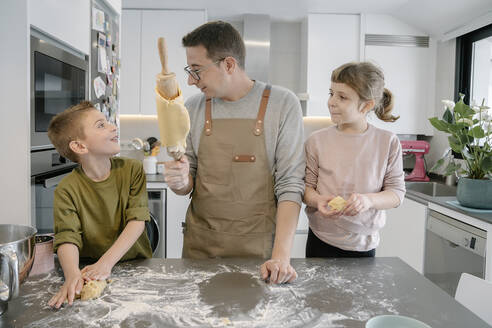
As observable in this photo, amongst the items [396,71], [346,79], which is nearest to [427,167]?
[396,71]

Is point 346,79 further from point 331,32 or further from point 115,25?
point 331,32

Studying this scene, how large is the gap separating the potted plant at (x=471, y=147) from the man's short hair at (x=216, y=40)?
1.09 metres

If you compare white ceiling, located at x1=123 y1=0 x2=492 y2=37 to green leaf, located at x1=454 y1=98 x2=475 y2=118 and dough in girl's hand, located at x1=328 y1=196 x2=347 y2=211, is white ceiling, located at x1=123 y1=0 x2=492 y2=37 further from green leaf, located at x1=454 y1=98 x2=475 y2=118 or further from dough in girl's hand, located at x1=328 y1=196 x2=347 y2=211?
dough in girl's hand, located at x1=328 y1=196 x2=347 y2=211

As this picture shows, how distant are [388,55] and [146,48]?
2.00 m

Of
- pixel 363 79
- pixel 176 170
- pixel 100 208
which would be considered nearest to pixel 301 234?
pixel 363 79

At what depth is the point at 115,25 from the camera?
8.11ft

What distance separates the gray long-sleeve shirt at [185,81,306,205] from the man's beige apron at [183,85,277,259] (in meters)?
0.02

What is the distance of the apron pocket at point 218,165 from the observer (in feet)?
4.50

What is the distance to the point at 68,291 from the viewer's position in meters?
0.94

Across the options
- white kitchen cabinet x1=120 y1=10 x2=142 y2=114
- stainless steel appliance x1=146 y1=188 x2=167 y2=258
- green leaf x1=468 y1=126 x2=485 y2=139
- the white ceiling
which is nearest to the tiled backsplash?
white kitchen cabinet x1=120 y1=10 x2=142 y2=114

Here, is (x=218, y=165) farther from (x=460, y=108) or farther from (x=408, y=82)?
(x=408, y=82)

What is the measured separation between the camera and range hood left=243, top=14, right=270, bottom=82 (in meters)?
3.52

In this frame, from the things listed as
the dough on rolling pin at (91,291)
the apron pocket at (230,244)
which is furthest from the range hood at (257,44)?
→ the dough on rolling pin at (91,291)

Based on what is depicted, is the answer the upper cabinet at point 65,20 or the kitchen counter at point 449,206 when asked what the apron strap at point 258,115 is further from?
the kitchen counter at point 449,206
